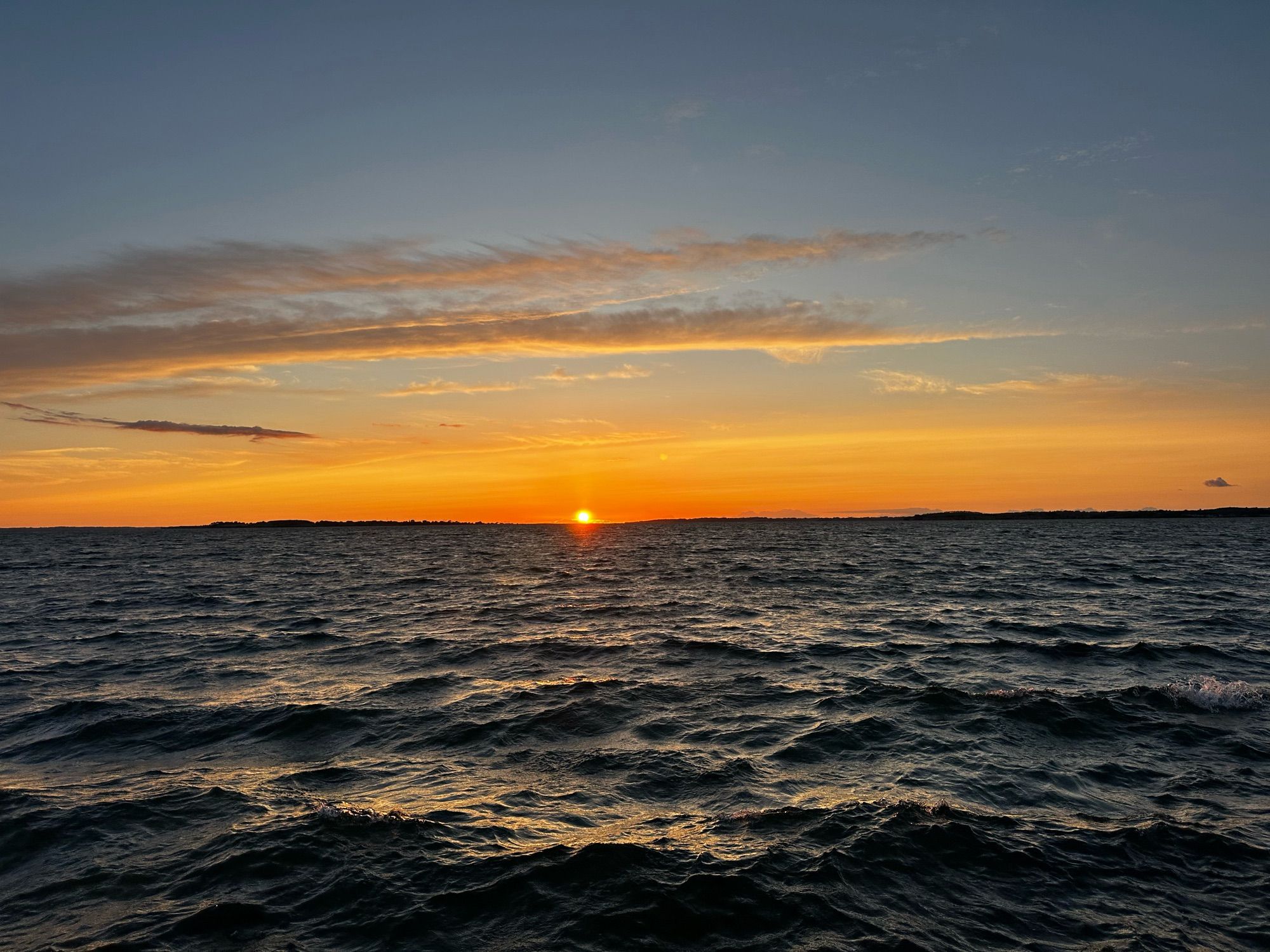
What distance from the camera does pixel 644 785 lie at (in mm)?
14156

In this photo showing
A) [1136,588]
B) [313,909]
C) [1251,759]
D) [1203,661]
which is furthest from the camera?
[1136,588]

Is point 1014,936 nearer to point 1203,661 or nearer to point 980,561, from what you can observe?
point 1203,661

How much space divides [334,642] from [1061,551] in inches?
3550

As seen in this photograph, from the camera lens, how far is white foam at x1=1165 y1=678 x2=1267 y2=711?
18.9m

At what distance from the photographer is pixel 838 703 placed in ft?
63.6

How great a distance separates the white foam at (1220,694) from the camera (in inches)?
746

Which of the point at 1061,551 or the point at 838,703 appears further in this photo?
the point at 1061,551

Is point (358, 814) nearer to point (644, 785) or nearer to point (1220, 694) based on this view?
point (644, 785)

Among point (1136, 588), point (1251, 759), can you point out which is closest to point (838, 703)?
point (1251, 759)

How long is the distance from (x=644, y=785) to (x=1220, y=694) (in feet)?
54.5

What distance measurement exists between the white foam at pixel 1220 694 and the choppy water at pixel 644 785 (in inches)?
2.9

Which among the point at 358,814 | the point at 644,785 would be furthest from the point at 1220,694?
the point at 358,814

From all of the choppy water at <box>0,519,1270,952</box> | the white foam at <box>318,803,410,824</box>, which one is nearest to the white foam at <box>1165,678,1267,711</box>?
the choppy water at <box>0,519,1270,952</box>

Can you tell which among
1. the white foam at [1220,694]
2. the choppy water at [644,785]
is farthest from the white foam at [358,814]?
the white foam at [1220,694]
